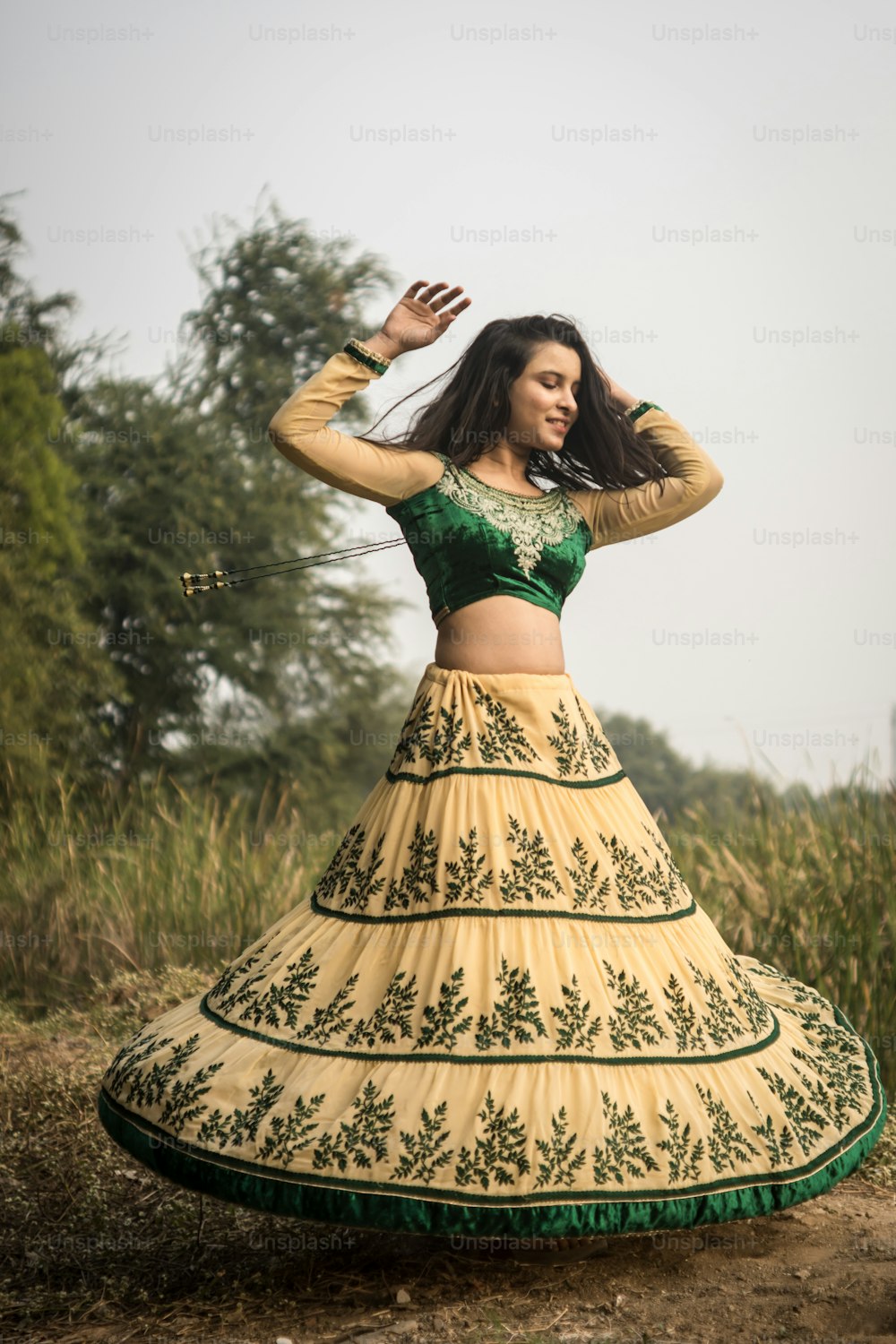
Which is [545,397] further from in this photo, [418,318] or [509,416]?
[418,318]

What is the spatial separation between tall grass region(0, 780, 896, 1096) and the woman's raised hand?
345 centimetres

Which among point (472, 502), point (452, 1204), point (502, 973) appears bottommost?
point (452, 1204)

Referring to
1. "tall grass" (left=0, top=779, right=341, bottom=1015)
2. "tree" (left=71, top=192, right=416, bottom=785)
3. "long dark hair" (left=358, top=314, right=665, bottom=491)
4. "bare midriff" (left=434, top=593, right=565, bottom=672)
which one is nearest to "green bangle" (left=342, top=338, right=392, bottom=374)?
"long dark hair" (left=358, top=314, right=665, bottom=491)

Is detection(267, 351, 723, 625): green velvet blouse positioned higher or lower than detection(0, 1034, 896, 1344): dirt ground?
higher

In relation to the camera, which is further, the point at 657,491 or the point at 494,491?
the point at 657,491

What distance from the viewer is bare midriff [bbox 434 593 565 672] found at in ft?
12.3

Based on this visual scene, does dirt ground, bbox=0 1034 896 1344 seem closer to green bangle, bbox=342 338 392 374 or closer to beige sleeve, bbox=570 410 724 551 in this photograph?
beige sleeve, bbox=570 410 724 551

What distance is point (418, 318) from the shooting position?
12.4ft

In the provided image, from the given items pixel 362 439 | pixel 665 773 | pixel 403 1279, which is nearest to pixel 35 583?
pixel 362 439

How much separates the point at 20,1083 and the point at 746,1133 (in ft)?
11.6

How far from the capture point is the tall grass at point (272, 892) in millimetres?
5855

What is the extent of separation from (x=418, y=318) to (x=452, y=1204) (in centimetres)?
238

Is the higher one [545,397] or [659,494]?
[545,397]

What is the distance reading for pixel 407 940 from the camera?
11.1 ft
